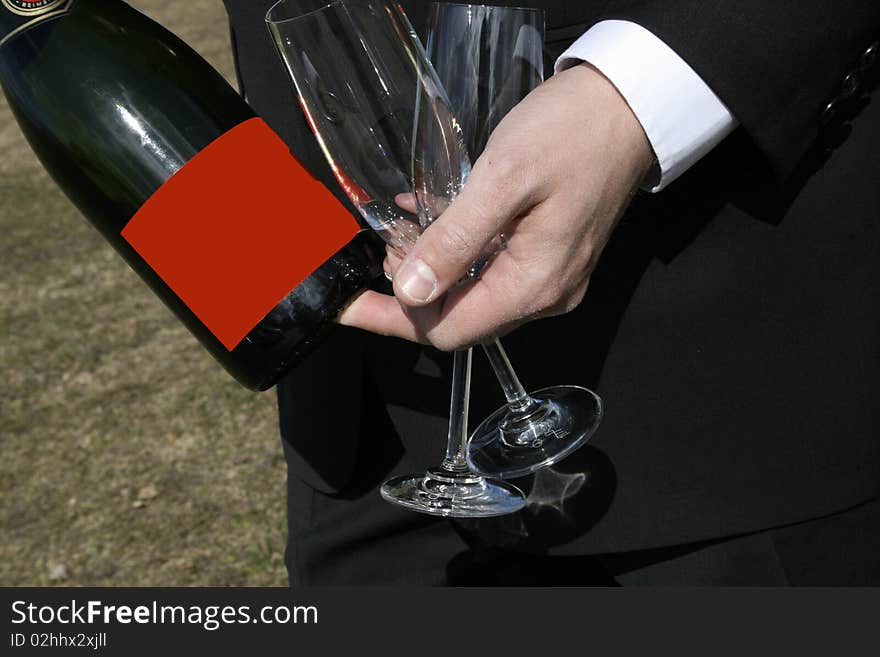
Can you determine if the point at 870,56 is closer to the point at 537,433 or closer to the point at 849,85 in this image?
the point at 849,85

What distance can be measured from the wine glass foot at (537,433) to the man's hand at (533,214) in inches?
8.5

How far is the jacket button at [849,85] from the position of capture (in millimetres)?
1169

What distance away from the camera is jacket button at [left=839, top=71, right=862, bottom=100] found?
117 cm

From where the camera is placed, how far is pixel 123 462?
11.4 feet

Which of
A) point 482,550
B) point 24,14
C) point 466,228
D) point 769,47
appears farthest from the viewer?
point 482,550

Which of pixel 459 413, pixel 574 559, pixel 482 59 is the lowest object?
pixel 574 559


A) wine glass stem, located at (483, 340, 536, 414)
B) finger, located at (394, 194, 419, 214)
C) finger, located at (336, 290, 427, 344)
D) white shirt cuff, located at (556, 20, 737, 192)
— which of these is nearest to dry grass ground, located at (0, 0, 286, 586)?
wine glass stem, located at (483, 340, 536, 414)

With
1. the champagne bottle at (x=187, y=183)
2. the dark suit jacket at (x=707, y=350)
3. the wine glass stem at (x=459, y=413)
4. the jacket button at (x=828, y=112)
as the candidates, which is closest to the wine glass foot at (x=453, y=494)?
the wine glass stem at (x=459, y=413)

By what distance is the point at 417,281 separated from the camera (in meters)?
1.02

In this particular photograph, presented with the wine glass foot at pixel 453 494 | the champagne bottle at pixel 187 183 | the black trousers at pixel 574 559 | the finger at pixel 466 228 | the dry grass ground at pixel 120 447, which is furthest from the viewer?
the dry grass ground at pixel 120 447

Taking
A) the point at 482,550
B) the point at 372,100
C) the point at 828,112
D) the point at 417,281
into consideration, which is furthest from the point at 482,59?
the point at 482,550

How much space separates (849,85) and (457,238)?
0.52 meters

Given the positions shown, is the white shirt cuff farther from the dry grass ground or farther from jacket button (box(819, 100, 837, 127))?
the dry grass ground

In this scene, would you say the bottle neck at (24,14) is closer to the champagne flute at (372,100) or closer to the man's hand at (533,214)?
the champagne flute at (372,100)
